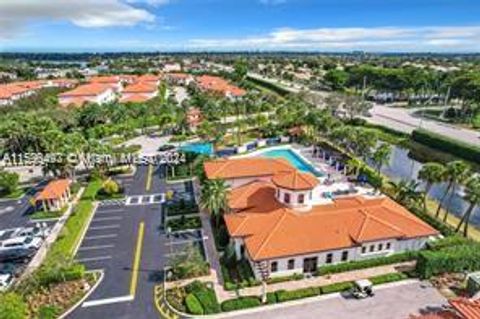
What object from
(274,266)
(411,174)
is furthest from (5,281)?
(411,174)

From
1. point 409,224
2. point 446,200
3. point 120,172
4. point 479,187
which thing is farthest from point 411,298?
point 120,172

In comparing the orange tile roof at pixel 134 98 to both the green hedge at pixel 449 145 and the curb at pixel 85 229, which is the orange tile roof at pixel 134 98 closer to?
the curb at pixel 85 229

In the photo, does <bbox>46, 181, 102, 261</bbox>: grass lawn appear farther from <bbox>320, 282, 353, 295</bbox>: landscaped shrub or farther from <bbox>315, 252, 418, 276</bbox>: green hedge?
<bbox>315, 252, 418, 276</bbox>: green hedge

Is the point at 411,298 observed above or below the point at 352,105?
below

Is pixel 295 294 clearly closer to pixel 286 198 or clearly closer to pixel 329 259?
pixel 329 259

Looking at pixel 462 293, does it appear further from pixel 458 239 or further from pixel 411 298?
pixel 458 239

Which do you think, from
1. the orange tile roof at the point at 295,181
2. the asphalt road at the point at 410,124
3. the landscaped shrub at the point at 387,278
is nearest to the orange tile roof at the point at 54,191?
the orange tile roof at the point at 295,181

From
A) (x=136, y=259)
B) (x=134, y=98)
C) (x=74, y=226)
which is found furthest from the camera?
(x=134, y=98)
